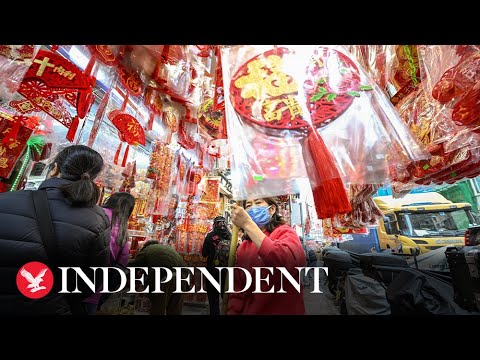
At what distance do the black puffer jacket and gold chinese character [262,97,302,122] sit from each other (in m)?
1.24

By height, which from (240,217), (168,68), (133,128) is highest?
(168,68)

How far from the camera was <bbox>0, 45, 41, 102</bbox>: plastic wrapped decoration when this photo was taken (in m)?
1.72

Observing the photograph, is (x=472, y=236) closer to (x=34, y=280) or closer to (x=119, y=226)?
(x=119, y=226)

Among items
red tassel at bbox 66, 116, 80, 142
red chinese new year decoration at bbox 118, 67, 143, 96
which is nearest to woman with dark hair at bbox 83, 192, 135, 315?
red tassel at bbox 66, 116, 80, 142

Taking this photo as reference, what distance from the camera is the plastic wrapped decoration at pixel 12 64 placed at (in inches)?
67.7

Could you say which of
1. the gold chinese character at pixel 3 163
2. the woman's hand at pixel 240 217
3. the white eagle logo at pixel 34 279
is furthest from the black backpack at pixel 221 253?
the gold chinese character at pixel 3 163

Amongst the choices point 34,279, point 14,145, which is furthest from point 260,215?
point 14,145

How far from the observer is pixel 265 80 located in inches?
60.1

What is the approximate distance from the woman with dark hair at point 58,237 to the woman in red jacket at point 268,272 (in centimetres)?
86

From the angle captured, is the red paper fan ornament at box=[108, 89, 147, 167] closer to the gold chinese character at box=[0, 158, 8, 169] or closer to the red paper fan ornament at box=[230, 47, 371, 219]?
the gold chinese character at box=[0, 158, 8, 169]

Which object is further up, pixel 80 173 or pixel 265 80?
pixel 265 80

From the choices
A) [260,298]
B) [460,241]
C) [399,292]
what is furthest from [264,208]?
[460,241]

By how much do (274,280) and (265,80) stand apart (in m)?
1.34

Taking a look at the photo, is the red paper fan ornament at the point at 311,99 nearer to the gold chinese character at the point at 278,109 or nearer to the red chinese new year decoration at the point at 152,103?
the gold chinese character at the point at 278,109
